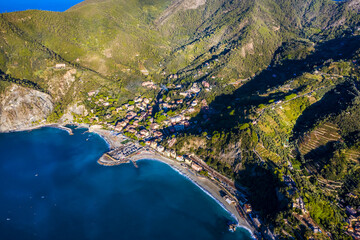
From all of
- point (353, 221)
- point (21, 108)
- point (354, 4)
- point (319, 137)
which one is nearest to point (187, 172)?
point (319, 137)

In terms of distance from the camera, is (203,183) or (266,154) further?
(203,183)

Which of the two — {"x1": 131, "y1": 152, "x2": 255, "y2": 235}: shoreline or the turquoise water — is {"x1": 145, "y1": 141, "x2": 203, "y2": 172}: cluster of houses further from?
the turquoise water

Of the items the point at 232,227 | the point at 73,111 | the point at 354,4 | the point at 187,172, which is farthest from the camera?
the point at 354,4

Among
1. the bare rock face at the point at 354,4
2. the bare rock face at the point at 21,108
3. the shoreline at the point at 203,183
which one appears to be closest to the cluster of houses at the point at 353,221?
the shoreline at the point at 203,183

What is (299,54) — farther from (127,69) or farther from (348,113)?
(127,69)

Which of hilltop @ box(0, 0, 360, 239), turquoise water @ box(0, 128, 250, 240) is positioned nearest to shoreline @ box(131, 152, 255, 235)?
turquoise water @ box(0, 128, 250, 240)

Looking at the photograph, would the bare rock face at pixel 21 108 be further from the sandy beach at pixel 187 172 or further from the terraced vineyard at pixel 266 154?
the terraced vineyard at pixel 266 154

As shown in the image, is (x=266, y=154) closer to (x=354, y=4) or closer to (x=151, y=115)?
(x=151, y=115)
